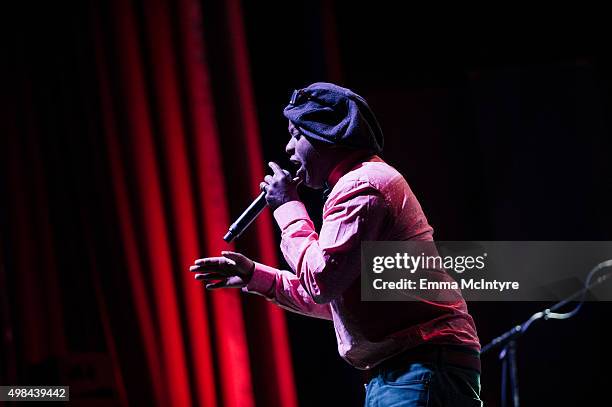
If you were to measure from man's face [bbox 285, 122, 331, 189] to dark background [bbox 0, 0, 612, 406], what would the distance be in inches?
46.0

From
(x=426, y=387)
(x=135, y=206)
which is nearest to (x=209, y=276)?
(x=426, y=387)

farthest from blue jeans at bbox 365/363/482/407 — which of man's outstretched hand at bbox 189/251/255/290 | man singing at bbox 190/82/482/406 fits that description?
man's outstretched hand at bbox 189/251/255/290

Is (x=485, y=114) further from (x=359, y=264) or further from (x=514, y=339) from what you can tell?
(x=359, y=264)

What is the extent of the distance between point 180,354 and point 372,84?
153 cm

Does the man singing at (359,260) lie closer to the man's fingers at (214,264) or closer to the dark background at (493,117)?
the man's fingers at (214,264)

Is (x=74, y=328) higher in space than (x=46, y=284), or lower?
lower

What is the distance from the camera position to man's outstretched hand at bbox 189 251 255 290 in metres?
1.67

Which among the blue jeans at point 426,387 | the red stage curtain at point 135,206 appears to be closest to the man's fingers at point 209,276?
the blue jeans at point 426,387

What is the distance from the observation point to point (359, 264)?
1.47m

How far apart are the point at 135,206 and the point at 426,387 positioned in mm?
1613

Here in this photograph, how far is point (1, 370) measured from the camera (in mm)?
2480

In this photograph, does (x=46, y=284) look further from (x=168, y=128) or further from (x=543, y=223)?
(x=543, y=223)

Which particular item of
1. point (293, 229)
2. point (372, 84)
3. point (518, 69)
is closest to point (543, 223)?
point (518, 69)

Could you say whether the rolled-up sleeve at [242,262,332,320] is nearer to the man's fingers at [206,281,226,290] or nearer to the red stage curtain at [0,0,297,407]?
the man's fingers at [206,281,226,290]
